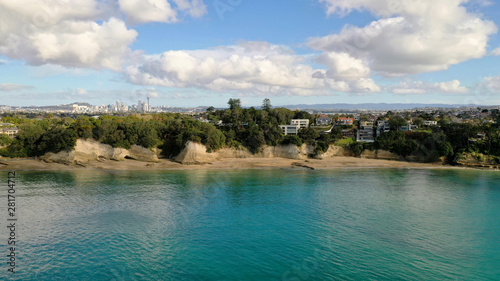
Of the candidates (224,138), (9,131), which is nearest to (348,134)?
(224,138)

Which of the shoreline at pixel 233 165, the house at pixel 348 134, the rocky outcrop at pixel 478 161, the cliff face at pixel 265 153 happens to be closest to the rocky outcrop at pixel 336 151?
the cliff face at pixel 265 153

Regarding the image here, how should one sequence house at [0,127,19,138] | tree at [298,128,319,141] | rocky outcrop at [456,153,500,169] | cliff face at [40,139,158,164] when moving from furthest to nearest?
house at [0,127,19,138] → tree at [298,128,319,141] → rocky outcrop at [456,153,500,169] → cliff face at [40,139,158,164]

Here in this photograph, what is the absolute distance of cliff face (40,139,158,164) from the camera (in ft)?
163

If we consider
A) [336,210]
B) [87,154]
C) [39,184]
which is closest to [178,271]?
[336,210]

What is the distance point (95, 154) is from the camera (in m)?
51.5

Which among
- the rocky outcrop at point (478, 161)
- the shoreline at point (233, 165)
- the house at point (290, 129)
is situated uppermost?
the house at point (290, 129)

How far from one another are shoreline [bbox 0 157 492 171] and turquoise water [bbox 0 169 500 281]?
841cm

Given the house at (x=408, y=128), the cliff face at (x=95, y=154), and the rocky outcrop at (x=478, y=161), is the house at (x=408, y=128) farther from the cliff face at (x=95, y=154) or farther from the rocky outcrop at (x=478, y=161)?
the cliff face at (x=95, y=154)

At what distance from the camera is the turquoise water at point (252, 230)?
1744 cm

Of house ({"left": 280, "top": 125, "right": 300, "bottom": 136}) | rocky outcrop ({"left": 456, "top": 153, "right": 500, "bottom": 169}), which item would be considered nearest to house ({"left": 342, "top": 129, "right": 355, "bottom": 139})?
house ({"left": 280, "top": 125, "right": 300, "bottom": 136})

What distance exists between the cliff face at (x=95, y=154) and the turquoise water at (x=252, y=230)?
33.9 feet

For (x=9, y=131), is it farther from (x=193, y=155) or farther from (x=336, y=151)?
(x=336, y=151)

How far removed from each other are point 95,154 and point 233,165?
24.0 meters

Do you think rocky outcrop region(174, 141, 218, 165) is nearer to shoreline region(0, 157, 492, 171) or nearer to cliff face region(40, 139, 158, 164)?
shoreline region(0, 157, 492, 171)
